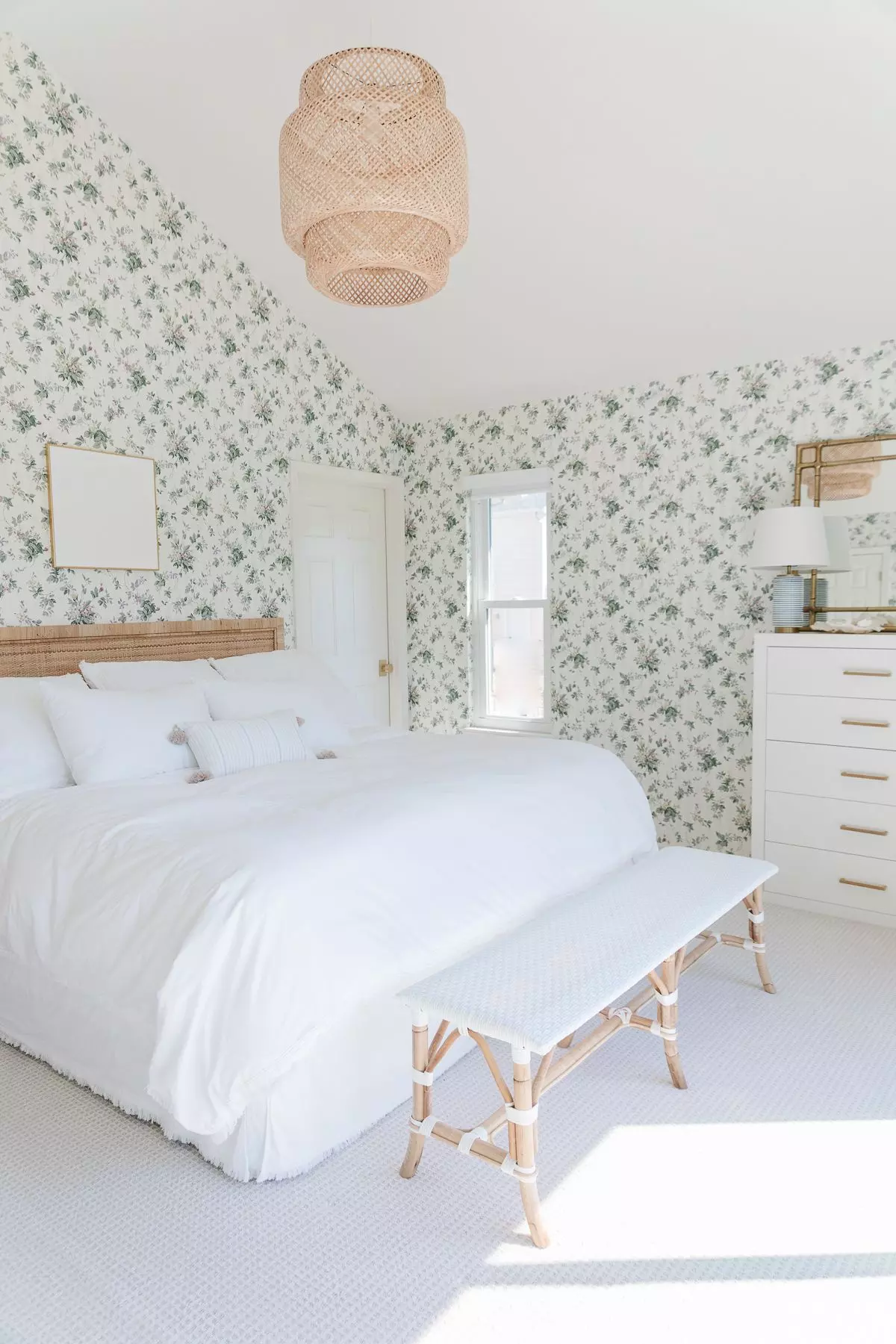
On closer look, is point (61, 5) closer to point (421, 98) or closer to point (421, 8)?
point (421, 8)

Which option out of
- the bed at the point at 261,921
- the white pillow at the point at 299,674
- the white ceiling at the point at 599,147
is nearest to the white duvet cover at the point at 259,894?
the bed at the point at 261,921

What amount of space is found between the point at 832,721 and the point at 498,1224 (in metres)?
2.33

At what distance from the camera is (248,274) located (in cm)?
417

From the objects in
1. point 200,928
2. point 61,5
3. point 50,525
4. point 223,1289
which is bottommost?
point 223,1289

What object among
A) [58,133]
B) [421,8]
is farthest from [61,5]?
[421,8]

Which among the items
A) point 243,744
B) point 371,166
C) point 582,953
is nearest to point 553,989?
point 582,953

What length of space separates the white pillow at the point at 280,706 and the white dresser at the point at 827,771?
1.69 m

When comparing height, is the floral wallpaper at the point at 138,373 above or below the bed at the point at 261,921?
above

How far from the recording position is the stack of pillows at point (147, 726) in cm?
285

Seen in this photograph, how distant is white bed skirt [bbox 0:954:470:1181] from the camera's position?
1.90 meters

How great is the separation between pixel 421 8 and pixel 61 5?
126cm

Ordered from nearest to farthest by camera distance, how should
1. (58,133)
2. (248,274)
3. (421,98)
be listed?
(421,98)
(58,133)
(248,274)

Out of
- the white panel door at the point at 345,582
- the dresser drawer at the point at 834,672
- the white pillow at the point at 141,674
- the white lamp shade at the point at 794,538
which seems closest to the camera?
the white pillow at the point at 141,674

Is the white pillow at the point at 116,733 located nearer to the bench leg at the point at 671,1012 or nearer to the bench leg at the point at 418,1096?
the bench leg at the point at 418,1096
